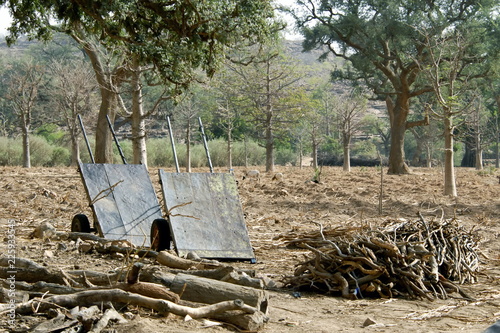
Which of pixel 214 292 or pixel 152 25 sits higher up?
pixel 152 25

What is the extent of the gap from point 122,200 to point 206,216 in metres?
1.46

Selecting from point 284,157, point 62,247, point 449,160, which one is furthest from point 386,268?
point 284,157

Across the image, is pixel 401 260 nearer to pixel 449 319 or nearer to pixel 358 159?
pixel 449 319

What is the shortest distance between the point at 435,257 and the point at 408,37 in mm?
21304

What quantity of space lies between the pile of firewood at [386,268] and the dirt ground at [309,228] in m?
0.16

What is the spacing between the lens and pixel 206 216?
27.5 feet

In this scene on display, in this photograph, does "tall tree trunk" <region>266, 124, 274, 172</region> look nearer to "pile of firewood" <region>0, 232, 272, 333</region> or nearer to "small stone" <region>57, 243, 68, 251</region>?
"small stone" <region>57, 243, 68, 251</region>

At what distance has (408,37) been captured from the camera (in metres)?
26.5

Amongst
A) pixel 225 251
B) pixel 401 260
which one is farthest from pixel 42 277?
pixel 401 260

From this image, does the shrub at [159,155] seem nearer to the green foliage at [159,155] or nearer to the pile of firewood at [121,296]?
the green foliage at [159,155]

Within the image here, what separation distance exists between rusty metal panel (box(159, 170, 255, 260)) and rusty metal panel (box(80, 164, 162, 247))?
2.48ft

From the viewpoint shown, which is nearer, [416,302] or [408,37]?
[416,302]

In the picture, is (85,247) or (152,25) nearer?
(85,247)

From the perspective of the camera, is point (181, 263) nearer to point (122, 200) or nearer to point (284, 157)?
point (122, 200)
